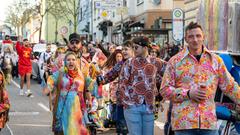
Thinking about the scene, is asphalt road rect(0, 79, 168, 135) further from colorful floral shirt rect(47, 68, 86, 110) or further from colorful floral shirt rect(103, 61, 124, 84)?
colorful floral shirt rect(47, 68, 86, 110)

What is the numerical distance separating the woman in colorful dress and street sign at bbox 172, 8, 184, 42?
15.1m

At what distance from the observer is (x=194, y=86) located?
17.8 ft

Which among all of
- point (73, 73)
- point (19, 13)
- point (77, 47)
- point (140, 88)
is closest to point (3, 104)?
point (73, 73)

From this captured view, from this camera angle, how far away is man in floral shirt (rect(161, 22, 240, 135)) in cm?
536

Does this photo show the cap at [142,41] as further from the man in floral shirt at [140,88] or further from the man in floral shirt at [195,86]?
the man in floral shirt at [195,86]

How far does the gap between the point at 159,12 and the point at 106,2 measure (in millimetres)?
11357

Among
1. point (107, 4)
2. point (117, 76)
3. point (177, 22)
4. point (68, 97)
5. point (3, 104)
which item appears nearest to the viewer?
point (68, 97)

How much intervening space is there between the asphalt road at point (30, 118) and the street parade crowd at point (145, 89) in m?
1.66

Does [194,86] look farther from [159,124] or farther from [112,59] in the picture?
[159,124]

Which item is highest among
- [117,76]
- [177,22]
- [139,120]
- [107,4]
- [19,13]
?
[19,13]

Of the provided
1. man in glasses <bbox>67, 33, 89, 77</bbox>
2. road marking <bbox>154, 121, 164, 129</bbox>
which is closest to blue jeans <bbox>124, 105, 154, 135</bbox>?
man in glasses <bbox>67, 33, 89, 77</bbox>

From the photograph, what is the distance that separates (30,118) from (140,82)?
6024 mm

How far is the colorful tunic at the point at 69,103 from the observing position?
7.85m

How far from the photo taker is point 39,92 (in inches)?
810
